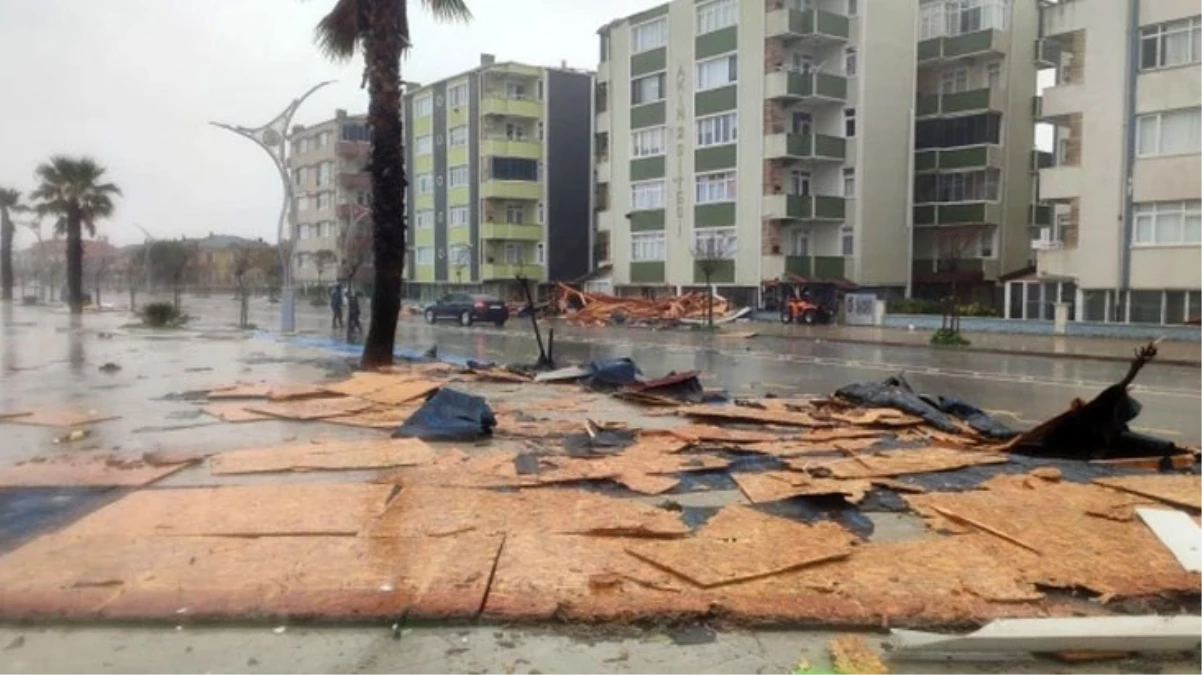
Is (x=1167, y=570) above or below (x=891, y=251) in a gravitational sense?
below

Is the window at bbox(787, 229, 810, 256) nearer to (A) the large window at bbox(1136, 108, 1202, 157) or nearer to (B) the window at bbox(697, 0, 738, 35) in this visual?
(B) the window at bbox(697, 0, 738, 35)

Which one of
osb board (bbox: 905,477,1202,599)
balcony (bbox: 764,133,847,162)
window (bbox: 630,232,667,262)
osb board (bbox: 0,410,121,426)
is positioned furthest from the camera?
window (bbox: 630,232,667,262)

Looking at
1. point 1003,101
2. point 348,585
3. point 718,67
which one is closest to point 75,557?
point 348,585

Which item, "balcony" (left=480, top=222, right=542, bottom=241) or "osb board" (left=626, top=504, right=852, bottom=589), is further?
"balcony" (left=480, top=222, right=542, bottom=241)

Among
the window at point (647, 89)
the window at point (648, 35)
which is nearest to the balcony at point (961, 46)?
the window at point (648, 35)

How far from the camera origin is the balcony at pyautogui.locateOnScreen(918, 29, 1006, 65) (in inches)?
1913

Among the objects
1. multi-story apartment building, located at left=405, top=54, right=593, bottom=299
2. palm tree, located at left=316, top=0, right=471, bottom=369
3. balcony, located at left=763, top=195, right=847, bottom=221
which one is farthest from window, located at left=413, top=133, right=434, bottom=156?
palm tree, located at left=316, top=0, right=471, bottom=369

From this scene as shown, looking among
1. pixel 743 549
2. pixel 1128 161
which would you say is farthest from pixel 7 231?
pixel 743 549

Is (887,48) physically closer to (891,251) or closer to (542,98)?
(891,251)

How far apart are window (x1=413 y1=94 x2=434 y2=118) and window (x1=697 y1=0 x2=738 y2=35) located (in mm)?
29526

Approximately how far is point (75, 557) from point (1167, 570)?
6464 mm

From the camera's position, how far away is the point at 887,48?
48.9m

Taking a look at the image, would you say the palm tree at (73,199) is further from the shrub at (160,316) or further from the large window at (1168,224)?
the large window at (1168,224)

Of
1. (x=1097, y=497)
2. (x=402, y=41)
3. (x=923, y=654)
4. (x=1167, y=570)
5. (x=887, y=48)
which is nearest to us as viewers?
(x=923, y=654)
